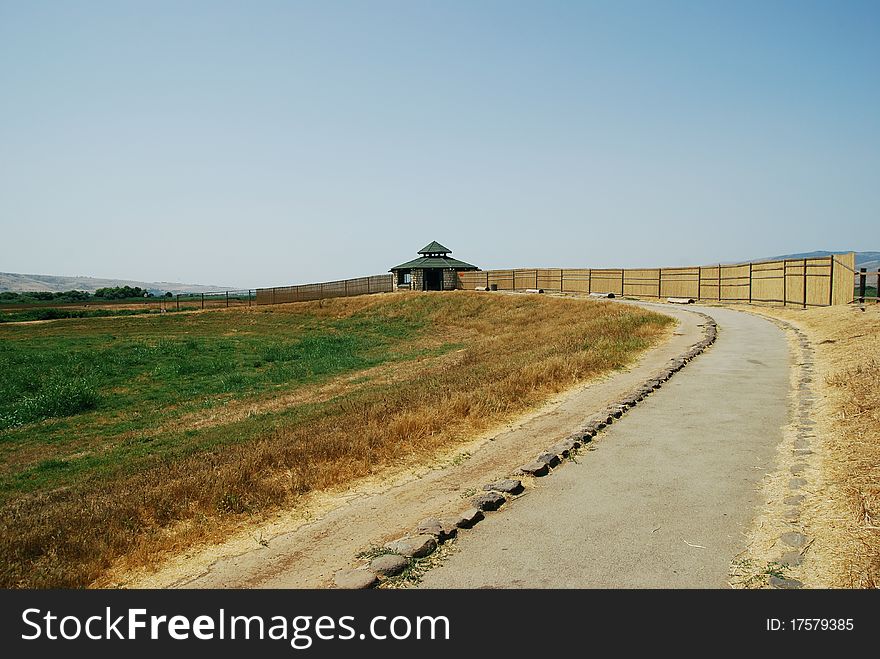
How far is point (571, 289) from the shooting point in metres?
48.7

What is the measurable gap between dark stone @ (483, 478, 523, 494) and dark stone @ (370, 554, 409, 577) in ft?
5.85

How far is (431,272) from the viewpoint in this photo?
58188 millimetres

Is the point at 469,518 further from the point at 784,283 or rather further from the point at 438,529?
the point at 784,283

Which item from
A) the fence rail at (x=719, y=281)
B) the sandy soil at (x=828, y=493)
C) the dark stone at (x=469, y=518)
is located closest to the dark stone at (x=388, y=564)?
the dark stone at (x=469, y=518)

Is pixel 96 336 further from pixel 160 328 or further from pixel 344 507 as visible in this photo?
pixel 344 507

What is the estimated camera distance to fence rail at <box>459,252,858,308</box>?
24141 millimetres

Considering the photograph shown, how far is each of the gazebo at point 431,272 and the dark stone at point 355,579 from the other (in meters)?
53.0

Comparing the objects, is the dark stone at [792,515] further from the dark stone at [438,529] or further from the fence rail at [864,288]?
the fence rail at [864,288]

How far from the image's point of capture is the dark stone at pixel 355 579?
14.0ft

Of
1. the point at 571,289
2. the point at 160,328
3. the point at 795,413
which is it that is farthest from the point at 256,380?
the point at 571,289

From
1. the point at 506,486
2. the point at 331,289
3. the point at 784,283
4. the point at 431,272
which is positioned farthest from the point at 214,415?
the point at 331,289

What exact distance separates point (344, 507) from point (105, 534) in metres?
2.30

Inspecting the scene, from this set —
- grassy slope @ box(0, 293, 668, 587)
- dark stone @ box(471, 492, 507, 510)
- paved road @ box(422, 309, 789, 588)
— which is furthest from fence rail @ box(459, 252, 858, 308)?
dark stone @ box(471, 492, 507, 510)
